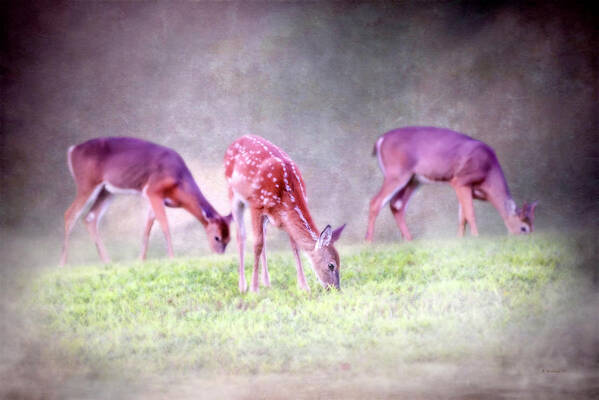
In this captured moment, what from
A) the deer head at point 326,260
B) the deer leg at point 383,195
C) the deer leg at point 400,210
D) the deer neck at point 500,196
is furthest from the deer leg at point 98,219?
the deer neck at point 500,196

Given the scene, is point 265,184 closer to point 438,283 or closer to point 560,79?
point 438,283

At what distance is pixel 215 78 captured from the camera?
495 cm

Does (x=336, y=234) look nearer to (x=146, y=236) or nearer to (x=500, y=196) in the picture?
(x=146, y=236)

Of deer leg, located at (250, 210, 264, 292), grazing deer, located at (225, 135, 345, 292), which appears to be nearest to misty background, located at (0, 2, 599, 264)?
grazing deer, located at (225, 135, 345, 292)

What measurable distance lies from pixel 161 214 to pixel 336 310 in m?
1.52

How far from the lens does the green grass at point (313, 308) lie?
168 inches

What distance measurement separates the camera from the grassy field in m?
4.26

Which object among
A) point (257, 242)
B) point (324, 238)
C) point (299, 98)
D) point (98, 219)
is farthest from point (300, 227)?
point (98, 219)

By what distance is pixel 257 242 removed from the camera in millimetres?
4469

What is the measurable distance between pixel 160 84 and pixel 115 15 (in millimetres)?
608

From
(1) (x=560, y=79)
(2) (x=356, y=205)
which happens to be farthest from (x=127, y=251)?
(1) (x=560, y=79)

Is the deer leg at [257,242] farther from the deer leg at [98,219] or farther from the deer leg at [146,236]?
the deer leg at [98,219]

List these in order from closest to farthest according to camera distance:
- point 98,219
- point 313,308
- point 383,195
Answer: point 313,308 → point 98,219 → point 383,195

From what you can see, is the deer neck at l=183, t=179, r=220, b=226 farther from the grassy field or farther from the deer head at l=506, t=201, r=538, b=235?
the deer head at l=506, t=201, r=538, b=235
